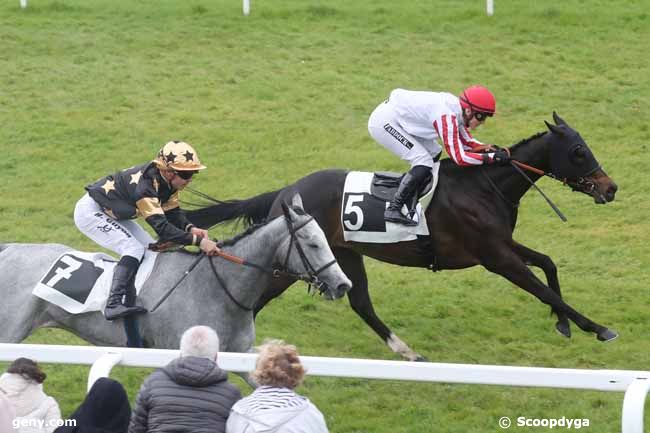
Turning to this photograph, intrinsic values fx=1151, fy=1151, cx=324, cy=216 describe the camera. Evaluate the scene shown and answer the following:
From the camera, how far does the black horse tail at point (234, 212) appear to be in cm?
772

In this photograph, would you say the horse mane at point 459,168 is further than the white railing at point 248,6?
No

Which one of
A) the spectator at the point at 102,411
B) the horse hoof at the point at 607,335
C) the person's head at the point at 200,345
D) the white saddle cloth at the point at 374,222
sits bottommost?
the horse hoof at the point at 607,335

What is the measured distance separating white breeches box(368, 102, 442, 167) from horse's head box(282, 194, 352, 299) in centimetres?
175

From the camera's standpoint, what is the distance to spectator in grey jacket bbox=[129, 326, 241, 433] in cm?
392

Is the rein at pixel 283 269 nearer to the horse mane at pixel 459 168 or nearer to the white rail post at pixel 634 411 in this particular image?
the horse mane at pixel 459 168

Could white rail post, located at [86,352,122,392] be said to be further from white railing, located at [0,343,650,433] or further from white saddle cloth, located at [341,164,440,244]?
white saddle cloth, located at [341,164,440,244]

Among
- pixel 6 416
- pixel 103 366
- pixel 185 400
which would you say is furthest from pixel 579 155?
pixel 6 416

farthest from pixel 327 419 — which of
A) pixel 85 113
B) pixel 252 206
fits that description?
pixel 85 113

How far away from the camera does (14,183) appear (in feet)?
37.2

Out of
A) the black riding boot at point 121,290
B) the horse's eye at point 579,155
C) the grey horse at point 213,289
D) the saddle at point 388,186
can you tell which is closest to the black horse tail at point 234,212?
the saddle at point 388,186

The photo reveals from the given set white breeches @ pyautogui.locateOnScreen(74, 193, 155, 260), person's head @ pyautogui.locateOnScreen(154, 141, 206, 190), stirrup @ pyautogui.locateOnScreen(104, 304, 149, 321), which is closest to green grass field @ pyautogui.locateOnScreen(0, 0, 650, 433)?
stirrup @ pyautogui.locateOnScreen(104, 304, 149, 321)

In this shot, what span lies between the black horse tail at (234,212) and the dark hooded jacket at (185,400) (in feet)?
12.3

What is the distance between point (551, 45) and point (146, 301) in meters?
9.52

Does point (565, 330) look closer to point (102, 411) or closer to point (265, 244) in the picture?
point (265, 244)
